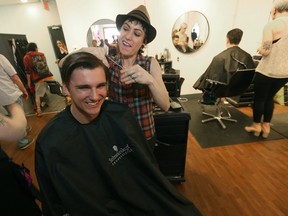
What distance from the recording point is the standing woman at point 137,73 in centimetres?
83

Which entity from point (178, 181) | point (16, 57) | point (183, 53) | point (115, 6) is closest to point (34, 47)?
point (16, 57)

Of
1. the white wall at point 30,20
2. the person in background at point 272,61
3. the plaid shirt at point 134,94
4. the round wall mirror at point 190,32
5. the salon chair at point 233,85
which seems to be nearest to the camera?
the plaid shirt at point 134,94

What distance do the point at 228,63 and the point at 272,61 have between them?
63 cm

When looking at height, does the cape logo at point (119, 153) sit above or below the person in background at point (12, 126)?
below

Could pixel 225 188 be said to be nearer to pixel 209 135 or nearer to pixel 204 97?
pixel 209 135

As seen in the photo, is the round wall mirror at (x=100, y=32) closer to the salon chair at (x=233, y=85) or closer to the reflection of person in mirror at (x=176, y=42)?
the reflection of person in mirror at (x=176, y=42)

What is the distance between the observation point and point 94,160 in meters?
0.77

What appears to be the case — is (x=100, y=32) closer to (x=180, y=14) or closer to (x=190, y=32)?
(x=180, y=14)

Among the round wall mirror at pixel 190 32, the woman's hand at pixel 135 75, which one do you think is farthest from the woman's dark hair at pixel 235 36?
the woman's hand at pixel 135 75

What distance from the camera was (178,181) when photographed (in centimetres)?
156

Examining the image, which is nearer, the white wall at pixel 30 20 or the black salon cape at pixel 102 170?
the black salon cape at pixel 102 170

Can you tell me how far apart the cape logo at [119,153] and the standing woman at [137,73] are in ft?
0.73

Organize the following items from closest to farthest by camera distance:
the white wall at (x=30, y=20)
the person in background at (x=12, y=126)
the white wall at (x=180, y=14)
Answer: the person in background at (x=12, y=126) < the white wall at (x=180, y=14) < the white wall at (x=30, y=20)

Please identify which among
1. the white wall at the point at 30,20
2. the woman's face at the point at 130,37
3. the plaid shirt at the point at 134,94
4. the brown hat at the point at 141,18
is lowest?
the plaid shirt at the point at 134,94
